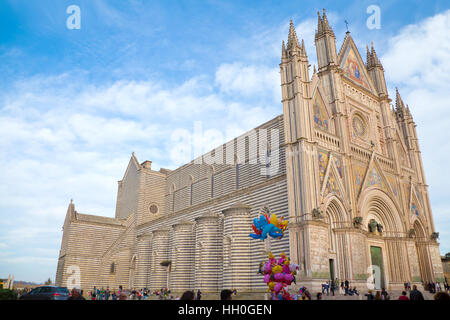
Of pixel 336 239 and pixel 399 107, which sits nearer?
pixel 336 239

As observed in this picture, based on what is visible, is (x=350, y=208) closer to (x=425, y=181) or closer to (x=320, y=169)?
(x=320, y=169)

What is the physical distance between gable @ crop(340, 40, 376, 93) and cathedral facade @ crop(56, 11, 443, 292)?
0.42 ft

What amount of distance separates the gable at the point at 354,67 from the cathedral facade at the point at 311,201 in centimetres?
13

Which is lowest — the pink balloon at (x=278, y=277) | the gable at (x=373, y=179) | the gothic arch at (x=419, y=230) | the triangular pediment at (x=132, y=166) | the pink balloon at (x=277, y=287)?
the pink balloon at (x=277, y=287)

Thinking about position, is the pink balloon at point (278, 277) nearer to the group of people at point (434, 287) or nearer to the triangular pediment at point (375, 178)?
the triangular pediment at point (375, 178)

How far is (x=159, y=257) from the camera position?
105ft

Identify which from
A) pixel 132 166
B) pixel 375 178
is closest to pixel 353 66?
pixel 375 178

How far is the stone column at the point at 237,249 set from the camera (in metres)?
23.0

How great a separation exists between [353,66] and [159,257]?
81.5 ft

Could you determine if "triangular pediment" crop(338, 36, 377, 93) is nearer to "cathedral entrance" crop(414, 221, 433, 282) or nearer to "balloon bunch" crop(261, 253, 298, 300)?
"cathedral entrance" crop(414, 221, 433, 282)

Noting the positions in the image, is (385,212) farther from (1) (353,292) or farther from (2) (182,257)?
(2) (182,257)

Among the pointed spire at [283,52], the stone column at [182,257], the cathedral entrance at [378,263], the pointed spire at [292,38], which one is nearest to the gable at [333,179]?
the cathedral entrance at [378,263]
